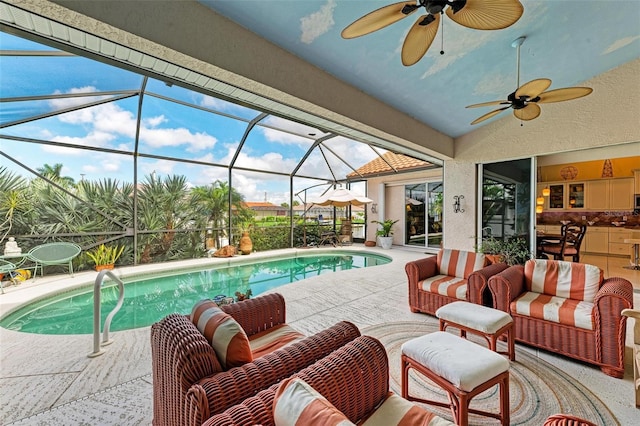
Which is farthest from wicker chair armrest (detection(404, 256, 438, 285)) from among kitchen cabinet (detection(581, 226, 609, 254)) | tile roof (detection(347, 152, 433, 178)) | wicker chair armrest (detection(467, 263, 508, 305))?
kitchen cabinet (detection(581, 226, 609, 254))

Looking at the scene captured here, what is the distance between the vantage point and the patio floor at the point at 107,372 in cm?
190

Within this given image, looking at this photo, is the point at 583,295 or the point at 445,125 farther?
the point at 445,125

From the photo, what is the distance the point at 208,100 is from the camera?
558 centimetres

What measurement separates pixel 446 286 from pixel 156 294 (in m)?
5.03

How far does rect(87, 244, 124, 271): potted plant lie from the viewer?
631 cm

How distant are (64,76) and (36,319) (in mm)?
3504

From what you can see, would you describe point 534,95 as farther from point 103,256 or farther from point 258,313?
point 103,256

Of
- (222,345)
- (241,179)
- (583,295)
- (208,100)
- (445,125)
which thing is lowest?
(583,295)

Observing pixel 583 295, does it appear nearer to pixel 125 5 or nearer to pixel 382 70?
pixel 382 70

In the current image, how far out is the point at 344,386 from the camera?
3.89 ft

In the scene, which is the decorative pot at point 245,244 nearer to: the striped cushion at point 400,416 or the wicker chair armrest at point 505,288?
the wicker chair armrest at point 505,288

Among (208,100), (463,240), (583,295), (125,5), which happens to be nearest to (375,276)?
(463,240)

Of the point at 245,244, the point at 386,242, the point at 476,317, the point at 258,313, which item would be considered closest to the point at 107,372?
the point at 258,313

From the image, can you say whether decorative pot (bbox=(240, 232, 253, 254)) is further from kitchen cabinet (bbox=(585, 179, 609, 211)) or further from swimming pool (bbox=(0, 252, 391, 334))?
kitchen cabinet (bbox=(585, 179, 609, 211))
